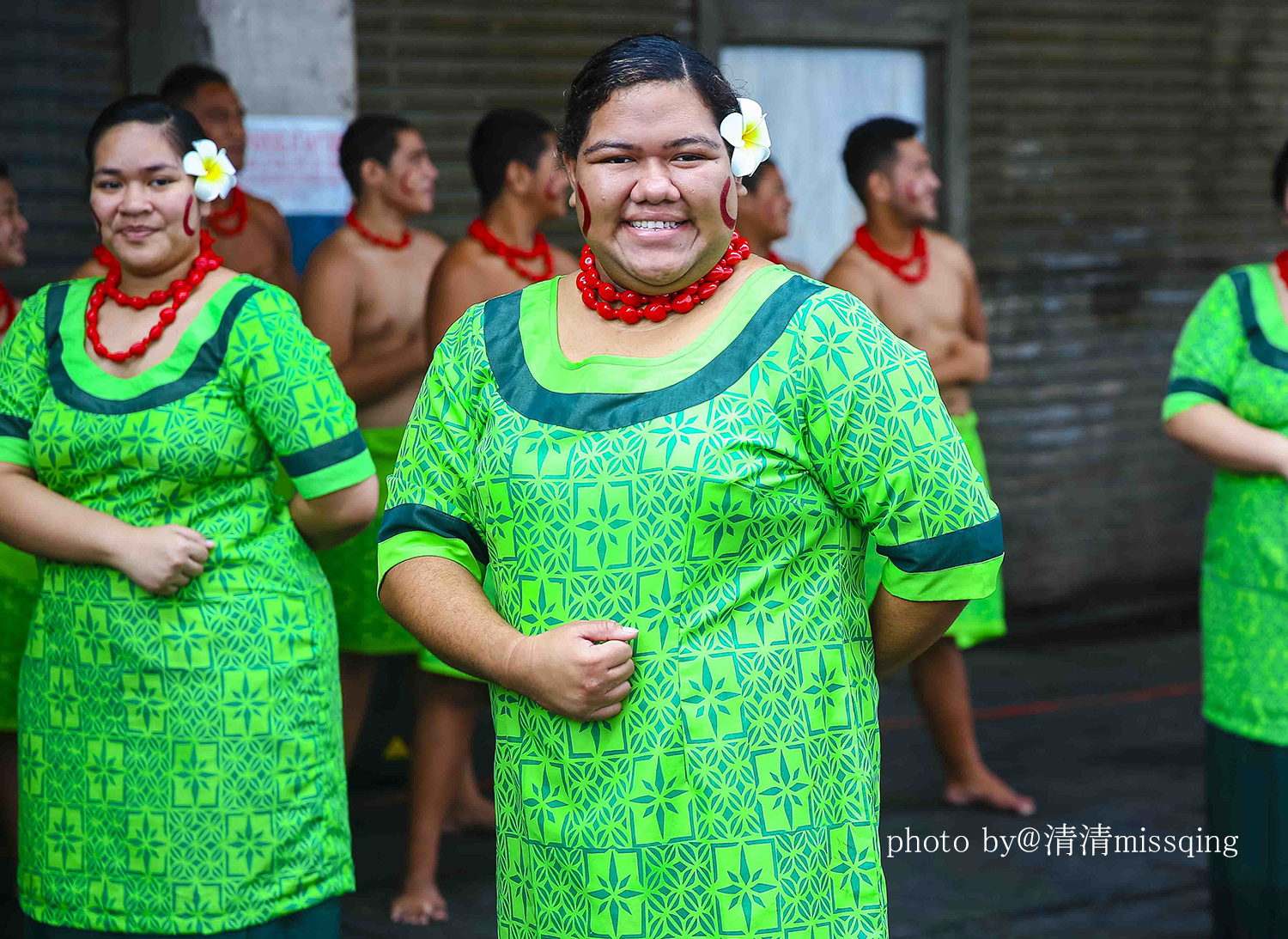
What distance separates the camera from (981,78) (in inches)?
316

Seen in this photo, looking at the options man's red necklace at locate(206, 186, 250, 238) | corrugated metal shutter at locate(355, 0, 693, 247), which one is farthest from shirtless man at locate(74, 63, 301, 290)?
corrugated metal shutter at locate(355, 0, 693, 247)

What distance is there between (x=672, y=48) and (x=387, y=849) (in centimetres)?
358

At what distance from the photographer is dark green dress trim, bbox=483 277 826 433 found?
6.79 ft

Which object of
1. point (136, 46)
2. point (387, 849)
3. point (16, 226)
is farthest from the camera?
point (136, 46)

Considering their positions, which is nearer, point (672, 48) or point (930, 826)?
point (672, 48)

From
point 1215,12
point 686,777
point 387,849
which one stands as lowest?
point 387,849

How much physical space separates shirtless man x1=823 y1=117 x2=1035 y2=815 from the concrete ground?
8.4 inches

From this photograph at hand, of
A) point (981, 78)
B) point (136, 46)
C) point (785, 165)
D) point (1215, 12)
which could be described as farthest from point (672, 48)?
point (1215, 12)

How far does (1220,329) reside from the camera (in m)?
3.92

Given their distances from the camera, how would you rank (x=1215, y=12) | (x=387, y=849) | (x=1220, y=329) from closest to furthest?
1. (x=1220, y=329)
2. (x=387, y=849)
3. (x=1215, y=12)

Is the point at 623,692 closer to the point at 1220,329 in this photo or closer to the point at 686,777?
the point at 686,777

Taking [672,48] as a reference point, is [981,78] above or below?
above

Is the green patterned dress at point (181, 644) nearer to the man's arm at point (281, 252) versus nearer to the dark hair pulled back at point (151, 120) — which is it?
the dark hair pulled back at point (151, 120)

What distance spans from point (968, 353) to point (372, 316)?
6.57 feet
